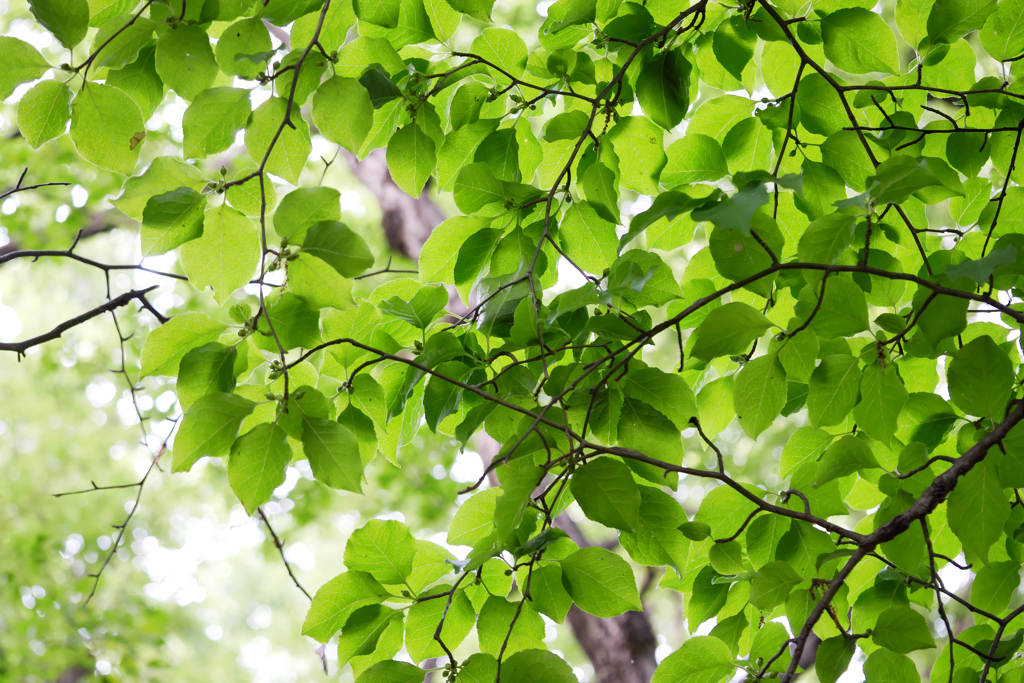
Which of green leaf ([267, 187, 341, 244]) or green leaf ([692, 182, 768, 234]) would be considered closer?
green leaf ([692, 182, 768, 234])

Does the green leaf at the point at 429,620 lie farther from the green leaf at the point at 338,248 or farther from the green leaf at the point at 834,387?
the green leaf at the point at 834,387

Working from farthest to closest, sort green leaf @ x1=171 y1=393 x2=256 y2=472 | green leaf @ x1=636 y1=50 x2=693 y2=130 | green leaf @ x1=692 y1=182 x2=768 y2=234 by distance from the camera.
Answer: green leaf @ x1=636 y1=50 x2=693 y2=130 → green leaf @ x1=171 y1=393 x2=256 y2=472 → green leaf @ x1=692 y1=182 x2=768 y2=234

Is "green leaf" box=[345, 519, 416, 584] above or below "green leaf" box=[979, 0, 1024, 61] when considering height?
below

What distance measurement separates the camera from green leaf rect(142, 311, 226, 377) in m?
0.82

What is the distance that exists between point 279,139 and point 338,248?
0.24 metres

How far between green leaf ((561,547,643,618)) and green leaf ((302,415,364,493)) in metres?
0.32

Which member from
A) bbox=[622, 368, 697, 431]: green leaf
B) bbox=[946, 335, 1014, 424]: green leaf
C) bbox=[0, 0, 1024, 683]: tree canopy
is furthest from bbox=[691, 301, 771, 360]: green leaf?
bbox=[946, 335, 1014, 424]: green leaf

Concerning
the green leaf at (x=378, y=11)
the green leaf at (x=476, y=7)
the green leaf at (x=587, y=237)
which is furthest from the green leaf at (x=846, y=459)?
the green leaf at (x=378, y=11)

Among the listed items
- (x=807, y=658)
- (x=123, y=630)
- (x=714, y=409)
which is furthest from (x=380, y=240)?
(x=714, y=409)

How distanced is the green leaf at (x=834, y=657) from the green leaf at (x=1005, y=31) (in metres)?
1.02

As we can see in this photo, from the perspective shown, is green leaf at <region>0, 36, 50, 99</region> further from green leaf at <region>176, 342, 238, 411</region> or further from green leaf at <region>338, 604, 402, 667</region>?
green leaf at <region>338, 604, 402, 667</region>

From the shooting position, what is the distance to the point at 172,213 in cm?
80

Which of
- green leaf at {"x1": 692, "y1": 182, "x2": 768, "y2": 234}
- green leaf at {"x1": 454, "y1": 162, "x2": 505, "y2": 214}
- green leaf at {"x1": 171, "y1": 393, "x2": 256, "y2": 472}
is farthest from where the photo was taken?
green leaf at {"x1": 454, "y1": 162, "x2": 505, "y2": 214}

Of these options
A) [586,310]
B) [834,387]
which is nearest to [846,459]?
[834,387]
